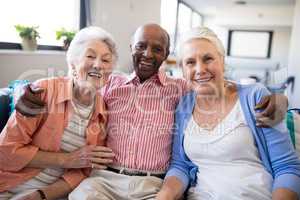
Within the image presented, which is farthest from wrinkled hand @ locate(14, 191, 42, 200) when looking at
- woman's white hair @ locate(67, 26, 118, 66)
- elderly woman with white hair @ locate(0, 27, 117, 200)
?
woman's white hair @ locate(67, 26, 118, 66)

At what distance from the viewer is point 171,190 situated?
1.24 meters

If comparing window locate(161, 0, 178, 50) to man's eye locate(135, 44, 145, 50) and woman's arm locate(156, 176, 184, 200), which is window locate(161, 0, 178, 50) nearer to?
man's eye locate(135, 44, 145, 50)

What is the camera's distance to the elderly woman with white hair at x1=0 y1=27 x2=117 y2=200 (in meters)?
1.25

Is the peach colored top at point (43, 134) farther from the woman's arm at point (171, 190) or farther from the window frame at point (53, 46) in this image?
the window frame at point (53, 46)

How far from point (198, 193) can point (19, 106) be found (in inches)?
32.1

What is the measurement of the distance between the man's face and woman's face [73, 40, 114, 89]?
0.67 feet

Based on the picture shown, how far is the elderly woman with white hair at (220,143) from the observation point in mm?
1137

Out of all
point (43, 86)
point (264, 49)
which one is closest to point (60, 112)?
point (43, 86)

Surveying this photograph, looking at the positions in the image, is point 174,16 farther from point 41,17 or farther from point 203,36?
point 203,36

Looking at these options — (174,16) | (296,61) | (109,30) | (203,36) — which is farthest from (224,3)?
(203,36)

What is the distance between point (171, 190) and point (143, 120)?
343mm

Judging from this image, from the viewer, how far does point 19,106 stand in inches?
47.8

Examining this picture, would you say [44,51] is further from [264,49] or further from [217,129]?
[264,49]

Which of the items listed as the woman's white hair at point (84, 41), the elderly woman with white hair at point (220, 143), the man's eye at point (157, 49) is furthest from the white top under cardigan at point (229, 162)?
the woman's white hair at point (84, 41)
